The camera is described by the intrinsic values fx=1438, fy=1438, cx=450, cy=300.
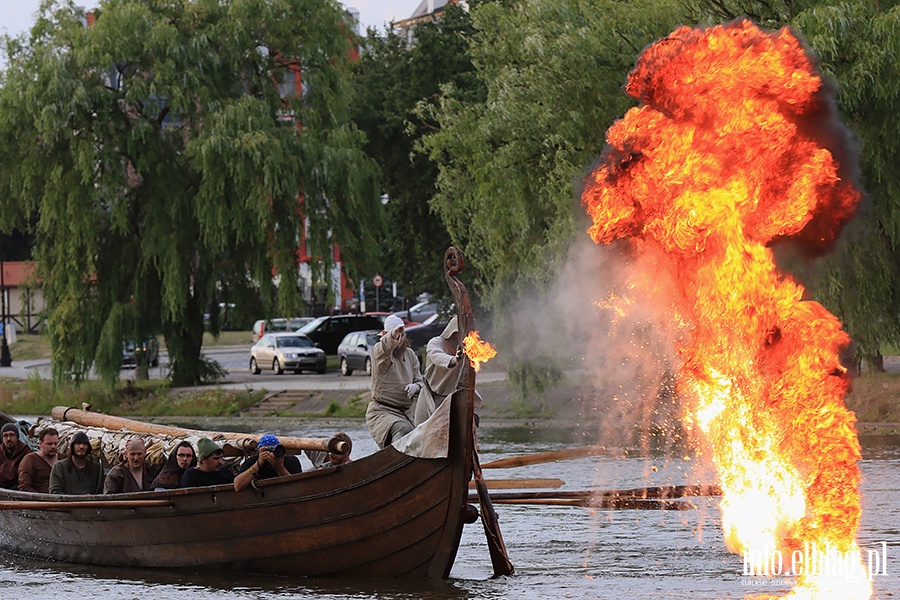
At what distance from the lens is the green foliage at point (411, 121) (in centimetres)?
4925

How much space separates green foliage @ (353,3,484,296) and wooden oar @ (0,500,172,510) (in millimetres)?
32878

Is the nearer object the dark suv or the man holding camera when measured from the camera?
the man holding camera

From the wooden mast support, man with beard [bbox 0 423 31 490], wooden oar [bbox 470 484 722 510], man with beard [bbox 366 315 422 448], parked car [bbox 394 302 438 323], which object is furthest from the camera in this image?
parked car [bbox 394 302 438 323]

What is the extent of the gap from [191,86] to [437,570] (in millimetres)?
24897

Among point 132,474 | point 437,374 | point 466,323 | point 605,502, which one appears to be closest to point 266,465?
point 437,374

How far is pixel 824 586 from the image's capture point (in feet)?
42.0

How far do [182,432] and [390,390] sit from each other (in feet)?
11.8

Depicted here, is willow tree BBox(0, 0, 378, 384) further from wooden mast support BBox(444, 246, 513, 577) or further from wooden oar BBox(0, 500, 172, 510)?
wooden mast support BBox(444, 246, 513, 577)

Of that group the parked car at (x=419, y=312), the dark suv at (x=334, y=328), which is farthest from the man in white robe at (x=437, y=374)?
the parked car at (x=419, y=312)

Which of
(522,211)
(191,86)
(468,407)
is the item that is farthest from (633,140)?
(191,86)

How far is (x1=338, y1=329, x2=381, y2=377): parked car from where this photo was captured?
1730 inches

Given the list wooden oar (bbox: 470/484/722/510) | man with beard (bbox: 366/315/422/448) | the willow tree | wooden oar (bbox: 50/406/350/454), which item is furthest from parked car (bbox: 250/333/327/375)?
wooden oar (bbox: 470/484/722/510)

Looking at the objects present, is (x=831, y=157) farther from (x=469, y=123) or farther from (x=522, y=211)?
(x=469, y=123)

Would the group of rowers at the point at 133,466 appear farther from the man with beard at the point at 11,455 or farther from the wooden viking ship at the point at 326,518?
the wooden viking ship at the point at 326,518
